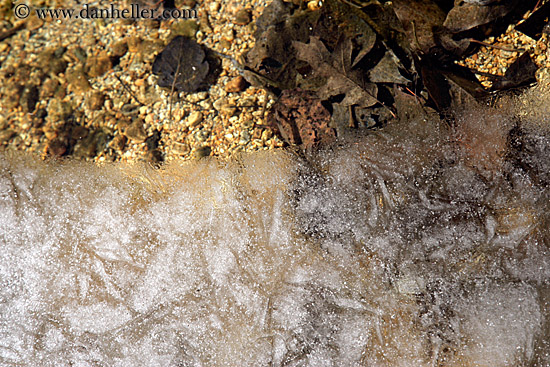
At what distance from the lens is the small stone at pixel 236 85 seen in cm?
262

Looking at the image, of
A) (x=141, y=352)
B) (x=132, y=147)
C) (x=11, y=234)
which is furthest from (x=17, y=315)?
(x=132, y=147)

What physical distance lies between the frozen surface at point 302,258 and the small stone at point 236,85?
565 millimetres

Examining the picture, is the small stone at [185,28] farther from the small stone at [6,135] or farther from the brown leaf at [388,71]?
the small stone at [6,135]

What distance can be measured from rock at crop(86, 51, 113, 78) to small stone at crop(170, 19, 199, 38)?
0.56 meters

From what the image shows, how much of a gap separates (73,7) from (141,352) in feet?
8.82

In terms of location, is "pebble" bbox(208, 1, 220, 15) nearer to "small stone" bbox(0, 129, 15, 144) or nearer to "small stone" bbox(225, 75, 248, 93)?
"small stone" bbox(225, 75, 248, 93)

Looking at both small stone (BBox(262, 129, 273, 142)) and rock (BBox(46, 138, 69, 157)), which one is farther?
rock (BBox(46, 138, 69, 157))

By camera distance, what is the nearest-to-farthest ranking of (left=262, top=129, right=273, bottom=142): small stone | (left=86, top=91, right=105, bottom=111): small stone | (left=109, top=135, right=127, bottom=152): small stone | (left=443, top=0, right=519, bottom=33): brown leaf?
(left=443, top=0, right=519, bottom=33): brown leaf < (left=262, top=129, right=273, bottom=142): small stone < (left=109, top=135, right=127, bottom=152): small stone < (left=86, top=91, right=105, bottom=111): small stone

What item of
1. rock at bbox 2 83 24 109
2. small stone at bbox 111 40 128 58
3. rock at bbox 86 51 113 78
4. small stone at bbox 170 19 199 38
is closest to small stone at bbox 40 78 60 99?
rock at bbox 2 83 24 109

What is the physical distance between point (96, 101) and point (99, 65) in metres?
0.29

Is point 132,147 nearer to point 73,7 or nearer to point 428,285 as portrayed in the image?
point 73,7

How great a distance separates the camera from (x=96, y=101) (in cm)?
281

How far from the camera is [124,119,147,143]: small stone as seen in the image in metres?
2.69

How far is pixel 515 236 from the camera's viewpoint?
6.79 ft
